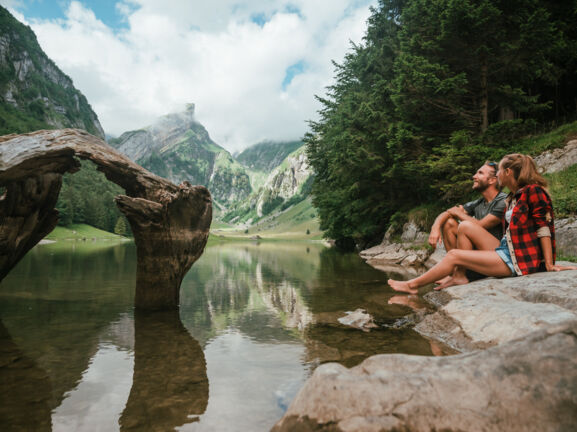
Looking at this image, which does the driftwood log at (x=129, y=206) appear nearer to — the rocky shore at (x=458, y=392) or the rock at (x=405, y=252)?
the rocky shore at (x=458, y=392)

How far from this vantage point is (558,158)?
1487cm

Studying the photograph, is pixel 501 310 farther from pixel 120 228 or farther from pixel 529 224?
pixel 120 228

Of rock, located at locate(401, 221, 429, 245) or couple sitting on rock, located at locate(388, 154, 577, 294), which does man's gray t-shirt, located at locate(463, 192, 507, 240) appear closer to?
couple sitting on rock, located at locate(388, 154, 577, 294)

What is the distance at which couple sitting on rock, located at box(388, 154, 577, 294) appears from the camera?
5.19m

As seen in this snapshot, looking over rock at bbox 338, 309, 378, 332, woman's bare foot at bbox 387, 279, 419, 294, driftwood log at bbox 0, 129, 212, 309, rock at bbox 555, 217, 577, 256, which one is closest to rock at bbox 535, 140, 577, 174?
rock at bbox 555, 217, 577, 256

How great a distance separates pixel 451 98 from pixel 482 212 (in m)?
→ 15.2

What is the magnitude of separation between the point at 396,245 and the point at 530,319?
19.9 meters

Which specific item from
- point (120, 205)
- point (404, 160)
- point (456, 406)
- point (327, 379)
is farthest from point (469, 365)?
point (404, 160)

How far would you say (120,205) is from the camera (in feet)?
24.2

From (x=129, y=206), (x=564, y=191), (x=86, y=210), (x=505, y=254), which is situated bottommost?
(x=505, y=254)

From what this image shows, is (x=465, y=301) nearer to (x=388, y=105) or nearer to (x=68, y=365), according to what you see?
(x=68, y=365)

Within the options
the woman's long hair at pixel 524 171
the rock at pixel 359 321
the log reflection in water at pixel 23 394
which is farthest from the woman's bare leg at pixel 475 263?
the log reflection in water at pixel 23 394

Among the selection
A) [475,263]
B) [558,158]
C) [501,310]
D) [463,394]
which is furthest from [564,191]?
[463,394]

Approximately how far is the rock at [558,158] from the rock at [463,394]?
16.0 metres
